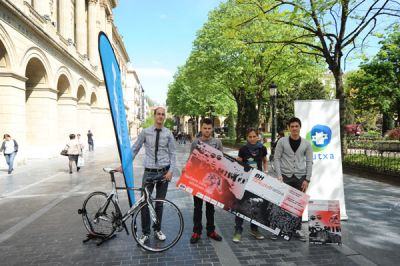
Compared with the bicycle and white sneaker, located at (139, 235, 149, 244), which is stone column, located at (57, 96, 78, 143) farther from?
white sneaker, located at (139, 235, 149, 244)

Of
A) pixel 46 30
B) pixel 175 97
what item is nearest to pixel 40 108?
pixel 46 30

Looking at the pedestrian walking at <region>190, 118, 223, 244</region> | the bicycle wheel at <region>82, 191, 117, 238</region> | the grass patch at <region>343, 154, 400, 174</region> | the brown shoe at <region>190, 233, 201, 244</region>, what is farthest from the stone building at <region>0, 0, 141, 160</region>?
the grass patch at <region>343, 154, 400, 174</region>

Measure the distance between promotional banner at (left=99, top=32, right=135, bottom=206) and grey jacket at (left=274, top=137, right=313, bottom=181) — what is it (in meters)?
2.43

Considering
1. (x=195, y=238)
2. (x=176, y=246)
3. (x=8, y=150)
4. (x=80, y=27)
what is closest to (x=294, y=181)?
(x=195, y=238)

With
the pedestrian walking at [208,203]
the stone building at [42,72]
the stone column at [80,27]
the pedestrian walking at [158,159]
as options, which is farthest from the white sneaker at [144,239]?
the stone column at [80,27]

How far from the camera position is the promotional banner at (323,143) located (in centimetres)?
598

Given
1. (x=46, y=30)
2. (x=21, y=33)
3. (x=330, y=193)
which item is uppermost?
(x=46, y=30)

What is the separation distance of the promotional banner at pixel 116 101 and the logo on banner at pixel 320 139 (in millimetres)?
3454

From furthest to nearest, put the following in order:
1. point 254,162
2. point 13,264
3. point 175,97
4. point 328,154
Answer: point 175,97
point 328,154
point 254,162
point 13,264

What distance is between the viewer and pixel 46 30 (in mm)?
19984

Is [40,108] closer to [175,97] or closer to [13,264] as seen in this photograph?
[13,264]

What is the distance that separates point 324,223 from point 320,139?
177 cm

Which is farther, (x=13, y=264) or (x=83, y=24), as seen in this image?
(x=83, y=24)

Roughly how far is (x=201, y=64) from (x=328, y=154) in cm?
2318
